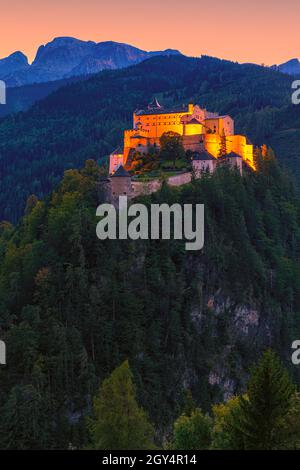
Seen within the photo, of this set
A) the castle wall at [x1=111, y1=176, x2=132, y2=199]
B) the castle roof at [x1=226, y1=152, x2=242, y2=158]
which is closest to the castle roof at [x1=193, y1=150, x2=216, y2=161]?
the castle roof at [x1=226, y1=152, x2=242, y2=158]

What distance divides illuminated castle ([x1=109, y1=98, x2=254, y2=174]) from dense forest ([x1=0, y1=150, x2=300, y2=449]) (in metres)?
→ 5.26

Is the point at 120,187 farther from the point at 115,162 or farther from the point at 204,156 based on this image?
the point at 115,162

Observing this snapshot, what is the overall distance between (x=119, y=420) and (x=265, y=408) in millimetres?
7690

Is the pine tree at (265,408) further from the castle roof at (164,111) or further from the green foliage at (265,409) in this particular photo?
the castle roof at (164,111)

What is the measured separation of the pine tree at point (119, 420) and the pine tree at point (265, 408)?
5292 millimetres

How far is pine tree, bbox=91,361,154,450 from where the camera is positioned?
34875 mm

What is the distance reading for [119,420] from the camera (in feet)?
117

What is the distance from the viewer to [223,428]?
37.7 meters

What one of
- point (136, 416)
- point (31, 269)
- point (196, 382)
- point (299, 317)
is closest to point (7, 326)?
point (31, 269)

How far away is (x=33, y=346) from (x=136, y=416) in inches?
935

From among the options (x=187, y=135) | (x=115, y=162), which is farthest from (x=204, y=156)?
(x=115, y=162)

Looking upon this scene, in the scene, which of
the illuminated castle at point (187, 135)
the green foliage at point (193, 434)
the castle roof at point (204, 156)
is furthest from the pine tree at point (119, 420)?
the illuminated castle at point (187, 135)

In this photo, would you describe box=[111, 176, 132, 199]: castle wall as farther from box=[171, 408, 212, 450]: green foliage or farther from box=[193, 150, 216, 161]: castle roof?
box=[171, 408, 212, 450]: green foliage
